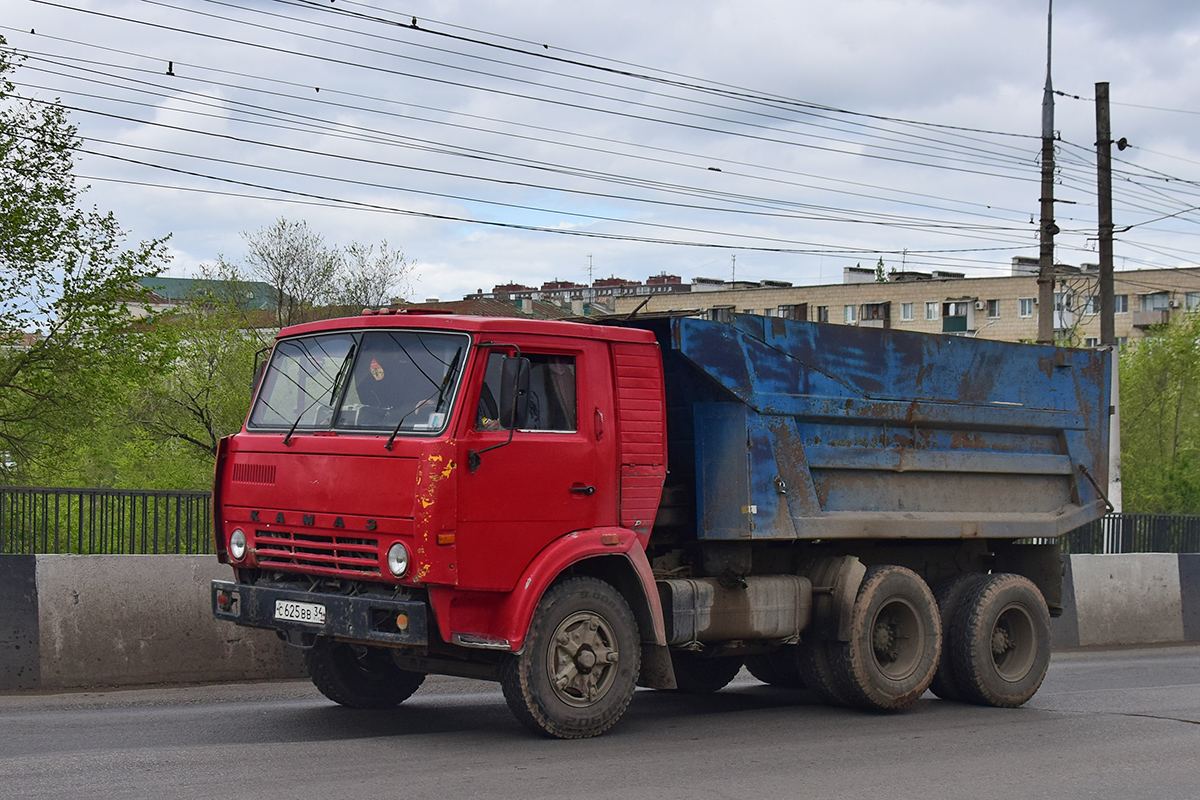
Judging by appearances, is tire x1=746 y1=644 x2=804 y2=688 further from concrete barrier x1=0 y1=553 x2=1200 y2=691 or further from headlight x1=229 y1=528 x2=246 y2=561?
headlight x1=229 y1=528 x2=246 y2=561

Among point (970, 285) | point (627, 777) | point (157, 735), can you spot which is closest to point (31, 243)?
point (157, 735)

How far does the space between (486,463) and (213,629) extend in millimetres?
4067

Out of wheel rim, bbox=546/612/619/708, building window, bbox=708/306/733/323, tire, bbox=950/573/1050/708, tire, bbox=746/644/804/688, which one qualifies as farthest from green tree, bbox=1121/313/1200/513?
wheel rim, bbox=546/612/619/708

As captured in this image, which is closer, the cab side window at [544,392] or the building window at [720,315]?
the cab side window at [544,392]

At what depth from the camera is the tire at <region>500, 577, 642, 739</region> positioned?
7.43 m

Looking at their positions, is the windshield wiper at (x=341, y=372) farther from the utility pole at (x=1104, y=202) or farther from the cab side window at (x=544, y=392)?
the utility pole at (x=1104, y=202)

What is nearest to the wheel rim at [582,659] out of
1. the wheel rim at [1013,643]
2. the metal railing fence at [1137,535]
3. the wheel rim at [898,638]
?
the wheel rim at [898,638]

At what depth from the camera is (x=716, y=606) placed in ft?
28.8

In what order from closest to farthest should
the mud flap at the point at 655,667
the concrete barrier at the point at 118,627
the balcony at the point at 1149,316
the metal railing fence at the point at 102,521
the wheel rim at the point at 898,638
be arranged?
the mud flap at the point at 655,667 < the concrete barrier at the point at 118,627 < the wheel rim at the point at 898,638 < the metal railing fence at the point at 102,521 < the balcony at the point at 1149,316

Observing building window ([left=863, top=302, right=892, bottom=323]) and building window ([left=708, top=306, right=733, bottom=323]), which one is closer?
building window ([left=708, top=306, right=733, bottom=323])

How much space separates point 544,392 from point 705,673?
3.70 meters

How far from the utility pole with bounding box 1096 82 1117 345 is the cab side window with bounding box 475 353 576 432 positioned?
18684 millimetres

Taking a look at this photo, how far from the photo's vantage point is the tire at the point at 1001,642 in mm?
10125

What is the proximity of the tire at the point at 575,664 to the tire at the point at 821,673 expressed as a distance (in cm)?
210
